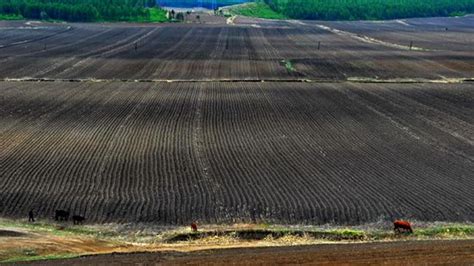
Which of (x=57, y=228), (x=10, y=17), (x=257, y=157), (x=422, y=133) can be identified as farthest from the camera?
(x=10, y=17)

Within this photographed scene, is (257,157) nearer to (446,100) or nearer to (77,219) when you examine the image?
(77,219)

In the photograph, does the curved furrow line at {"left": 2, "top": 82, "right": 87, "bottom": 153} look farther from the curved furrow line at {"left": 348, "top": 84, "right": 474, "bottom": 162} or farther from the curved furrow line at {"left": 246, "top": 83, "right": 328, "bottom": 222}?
the curved furrow line at {"left": 348, "top": 84, "right": 474, "bottom": 162}

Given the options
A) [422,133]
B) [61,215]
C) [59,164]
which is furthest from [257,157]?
[422,133]

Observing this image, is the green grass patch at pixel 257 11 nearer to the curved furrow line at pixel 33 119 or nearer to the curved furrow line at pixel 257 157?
the curved furrow line at pixel 257 157

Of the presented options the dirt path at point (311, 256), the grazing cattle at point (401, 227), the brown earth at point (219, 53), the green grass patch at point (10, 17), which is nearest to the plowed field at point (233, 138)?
the brown earth at point (219, 53)

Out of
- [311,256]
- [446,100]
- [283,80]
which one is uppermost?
[311,256]

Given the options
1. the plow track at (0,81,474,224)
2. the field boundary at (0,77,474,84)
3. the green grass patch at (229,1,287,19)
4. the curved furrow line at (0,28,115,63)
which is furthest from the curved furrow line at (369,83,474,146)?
the green grass patch at (229,1,287,19)

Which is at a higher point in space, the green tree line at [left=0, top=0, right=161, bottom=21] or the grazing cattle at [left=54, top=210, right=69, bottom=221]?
the green tree line at [left=0, top=0, right=161, bottom=21]
